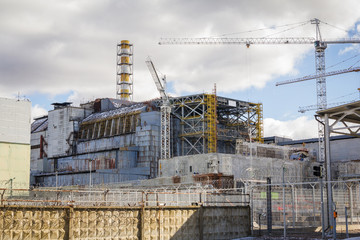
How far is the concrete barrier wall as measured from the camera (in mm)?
25734

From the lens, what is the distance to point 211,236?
110 ft

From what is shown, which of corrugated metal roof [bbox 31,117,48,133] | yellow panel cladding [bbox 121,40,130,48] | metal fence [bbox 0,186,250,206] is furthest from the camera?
yellow panel cladding [bbox 121,40,130,48]

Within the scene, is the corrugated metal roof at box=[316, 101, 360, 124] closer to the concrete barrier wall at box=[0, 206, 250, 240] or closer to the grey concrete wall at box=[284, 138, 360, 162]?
the concrete barrier wall at box=[0, 206, 250, 240]

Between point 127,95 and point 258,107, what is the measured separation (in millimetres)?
44279

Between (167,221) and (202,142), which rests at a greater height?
(202,142)

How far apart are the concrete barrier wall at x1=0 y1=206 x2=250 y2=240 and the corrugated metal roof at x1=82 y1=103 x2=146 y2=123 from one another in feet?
207

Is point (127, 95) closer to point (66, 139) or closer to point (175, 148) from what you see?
point (66, 139)

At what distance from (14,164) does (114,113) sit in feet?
99.5

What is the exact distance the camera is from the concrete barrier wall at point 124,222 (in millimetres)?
25734

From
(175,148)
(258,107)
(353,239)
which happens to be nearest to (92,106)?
(175,148)

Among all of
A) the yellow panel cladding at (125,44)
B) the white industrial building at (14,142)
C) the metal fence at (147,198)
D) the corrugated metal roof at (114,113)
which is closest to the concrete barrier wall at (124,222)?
the metal fence at (147,198)

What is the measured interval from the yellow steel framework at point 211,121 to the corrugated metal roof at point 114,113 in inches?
527

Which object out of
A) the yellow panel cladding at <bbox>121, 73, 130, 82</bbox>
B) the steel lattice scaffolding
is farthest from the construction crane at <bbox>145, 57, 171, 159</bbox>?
the yellow panel cladding at <bbox>121, 73, 130, 82</bbox>

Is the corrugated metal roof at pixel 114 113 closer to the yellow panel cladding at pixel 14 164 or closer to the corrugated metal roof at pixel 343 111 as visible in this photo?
the yellow panel cladding at pixel 14 164
